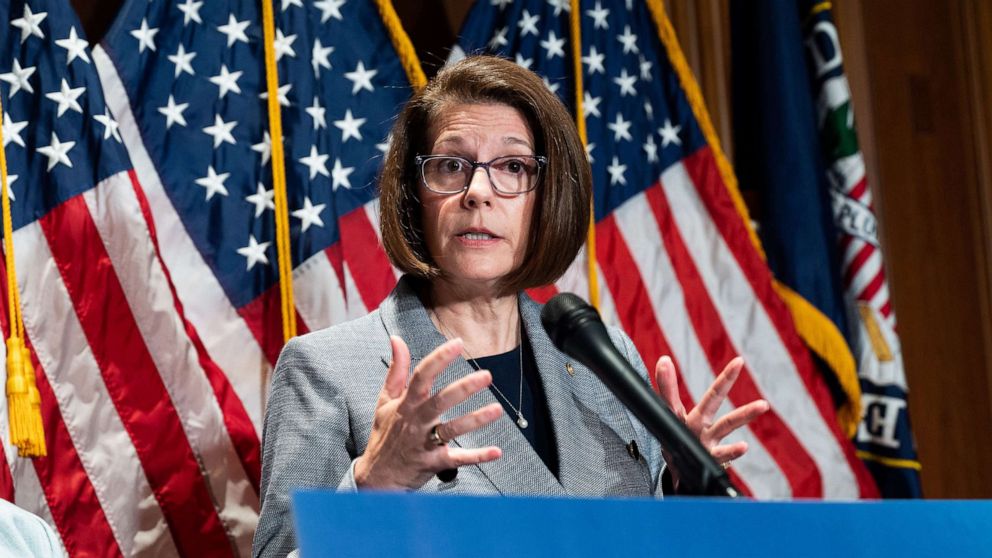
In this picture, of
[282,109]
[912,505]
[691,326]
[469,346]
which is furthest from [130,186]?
[912,505]

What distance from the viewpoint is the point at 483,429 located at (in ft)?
5.49

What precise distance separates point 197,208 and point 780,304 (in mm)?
1572

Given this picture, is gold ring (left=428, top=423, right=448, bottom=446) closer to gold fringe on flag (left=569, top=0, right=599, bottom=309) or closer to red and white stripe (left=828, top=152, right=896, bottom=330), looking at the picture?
gold fringe on flag (left=569, top=0, right=599, bottom=309)

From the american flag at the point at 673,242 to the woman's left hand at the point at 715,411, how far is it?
4.16 feet

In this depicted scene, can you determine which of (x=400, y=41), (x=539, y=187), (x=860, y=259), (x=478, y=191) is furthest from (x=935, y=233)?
(x=478, y=191)

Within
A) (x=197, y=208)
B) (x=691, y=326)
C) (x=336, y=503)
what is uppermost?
(x=197, y=208)

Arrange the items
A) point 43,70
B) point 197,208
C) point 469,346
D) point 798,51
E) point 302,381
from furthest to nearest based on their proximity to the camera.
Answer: point 798,51 → point 197,208 → point 43,70 → point 469,346 → point 302,381

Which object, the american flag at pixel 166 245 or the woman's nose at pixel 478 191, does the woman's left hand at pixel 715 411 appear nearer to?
the woman's nose at pixel 478 191

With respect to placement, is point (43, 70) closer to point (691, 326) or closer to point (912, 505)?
point (691, 326)

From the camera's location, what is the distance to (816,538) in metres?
0.80

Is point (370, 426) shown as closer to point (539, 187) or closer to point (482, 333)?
point (482, 333)

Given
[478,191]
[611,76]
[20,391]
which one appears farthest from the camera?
[611,76]

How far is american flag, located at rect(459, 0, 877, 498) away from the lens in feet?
9.41

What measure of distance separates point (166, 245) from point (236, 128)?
30 centimetres
